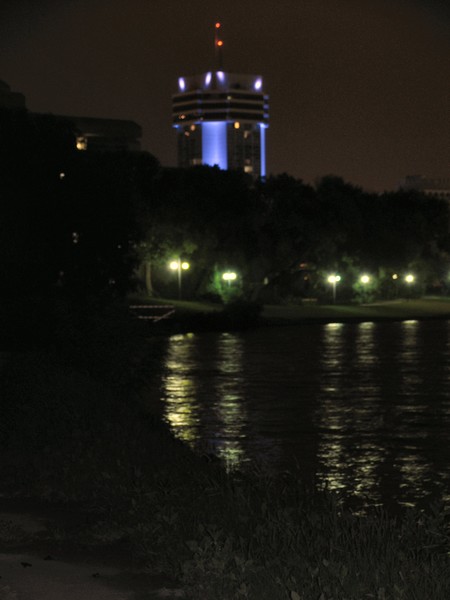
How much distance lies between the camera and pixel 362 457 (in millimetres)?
19469

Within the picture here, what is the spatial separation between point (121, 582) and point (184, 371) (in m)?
31.2

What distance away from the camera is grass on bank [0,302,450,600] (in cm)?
702

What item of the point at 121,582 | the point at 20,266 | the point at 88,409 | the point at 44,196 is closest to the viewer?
the point at 121,582

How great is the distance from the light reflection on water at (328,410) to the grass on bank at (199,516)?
238 cm

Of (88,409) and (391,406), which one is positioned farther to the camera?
(391,406)

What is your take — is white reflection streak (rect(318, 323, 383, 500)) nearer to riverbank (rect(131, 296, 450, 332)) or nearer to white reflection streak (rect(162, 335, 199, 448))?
white reflection streak (rect(162, 335, 199, 448))

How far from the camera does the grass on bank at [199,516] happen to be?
277 inches

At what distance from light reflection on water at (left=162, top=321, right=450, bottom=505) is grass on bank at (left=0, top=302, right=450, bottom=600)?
238cm

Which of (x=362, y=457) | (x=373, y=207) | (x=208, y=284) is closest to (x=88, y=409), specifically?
(x=362, y=457)

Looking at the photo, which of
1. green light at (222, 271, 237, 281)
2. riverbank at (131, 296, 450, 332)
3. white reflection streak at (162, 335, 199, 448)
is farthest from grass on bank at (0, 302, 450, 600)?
green light at (222, 271, 237, 281)

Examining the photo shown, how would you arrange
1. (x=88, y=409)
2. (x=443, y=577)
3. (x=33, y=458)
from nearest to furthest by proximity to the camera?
(x=443, y=577)
(x=33, y=458)
(x=88, y=409)

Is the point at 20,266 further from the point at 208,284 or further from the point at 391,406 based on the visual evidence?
the point at 208,284

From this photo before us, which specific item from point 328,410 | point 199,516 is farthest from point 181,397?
point 199,516

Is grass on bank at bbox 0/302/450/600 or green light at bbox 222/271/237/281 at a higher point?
green light at bbox 222/271/237/281
